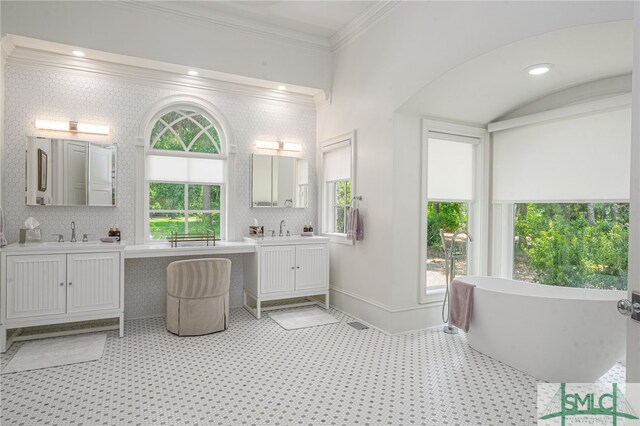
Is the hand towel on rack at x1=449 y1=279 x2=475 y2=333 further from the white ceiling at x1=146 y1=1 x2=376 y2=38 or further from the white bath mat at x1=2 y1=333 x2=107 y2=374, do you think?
the white bath mat at x1=2 y1=333 x2=107 y2=374

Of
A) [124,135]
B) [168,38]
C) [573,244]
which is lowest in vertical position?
[573,244]

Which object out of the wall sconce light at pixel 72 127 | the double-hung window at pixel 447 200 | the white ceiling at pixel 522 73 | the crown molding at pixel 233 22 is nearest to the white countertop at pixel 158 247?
the wall sconce light at pixel 72 127

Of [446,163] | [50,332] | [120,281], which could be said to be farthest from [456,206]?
[50,332]

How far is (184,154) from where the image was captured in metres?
4.89

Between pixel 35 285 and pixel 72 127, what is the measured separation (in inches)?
70.9

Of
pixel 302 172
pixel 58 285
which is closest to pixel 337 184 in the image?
pixel 302 172

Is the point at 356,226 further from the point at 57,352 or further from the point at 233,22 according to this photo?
the point at 57,352

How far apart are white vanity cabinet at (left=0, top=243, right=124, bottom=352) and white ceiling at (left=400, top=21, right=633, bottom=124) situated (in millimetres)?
3612

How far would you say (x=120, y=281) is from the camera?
3.95m

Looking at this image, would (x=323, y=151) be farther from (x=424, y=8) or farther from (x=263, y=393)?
(x=263, y=393)

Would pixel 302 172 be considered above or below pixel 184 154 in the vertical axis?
below

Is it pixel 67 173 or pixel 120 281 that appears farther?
pixel 67 173

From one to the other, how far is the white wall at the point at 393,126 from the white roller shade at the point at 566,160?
1.21 m

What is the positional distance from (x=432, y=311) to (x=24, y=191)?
475 cm
